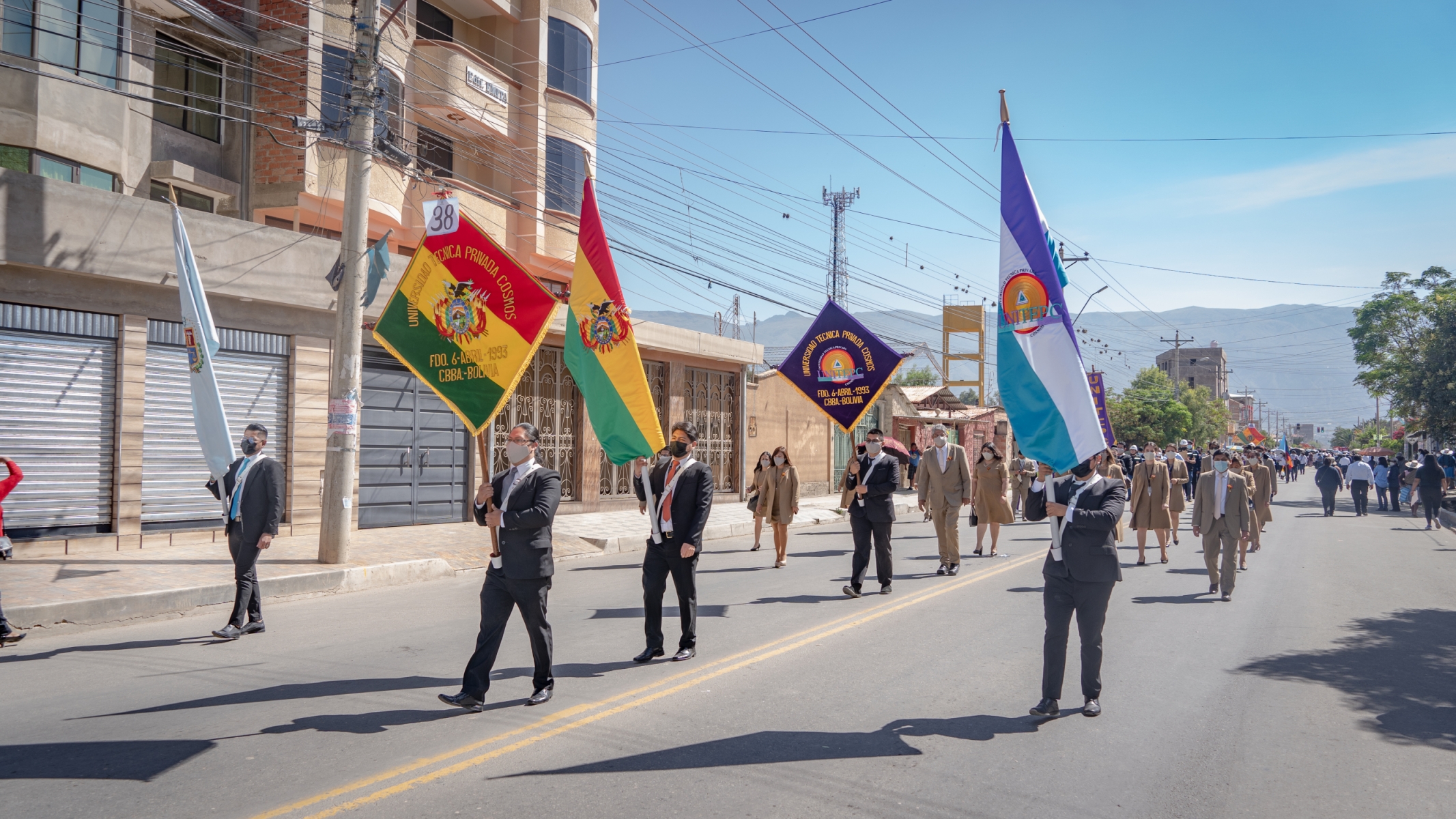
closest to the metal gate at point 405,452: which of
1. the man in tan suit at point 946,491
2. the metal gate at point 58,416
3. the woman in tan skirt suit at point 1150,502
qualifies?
the metal gate at point 58,416

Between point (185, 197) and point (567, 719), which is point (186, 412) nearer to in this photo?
point (185, 197)

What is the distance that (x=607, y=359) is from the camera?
7.55 meters

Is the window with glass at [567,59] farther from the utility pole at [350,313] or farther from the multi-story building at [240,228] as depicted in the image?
the utility pole at [350,313]

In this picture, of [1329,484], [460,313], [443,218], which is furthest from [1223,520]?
[1329,484]

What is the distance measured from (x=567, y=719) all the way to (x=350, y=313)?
808cm

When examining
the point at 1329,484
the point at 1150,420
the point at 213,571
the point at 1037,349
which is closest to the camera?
the point at 1037,349

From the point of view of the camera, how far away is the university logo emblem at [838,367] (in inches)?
543

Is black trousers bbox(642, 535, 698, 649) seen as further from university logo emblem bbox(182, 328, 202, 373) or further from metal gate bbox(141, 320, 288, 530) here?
metal gate bbox(141, 320, 288, 530)

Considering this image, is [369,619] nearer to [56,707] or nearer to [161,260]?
[56,707]

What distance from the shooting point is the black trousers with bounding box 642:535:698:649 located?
23.5 ft

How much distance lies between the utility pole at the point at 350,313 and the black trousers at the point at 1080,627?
894 centimetres

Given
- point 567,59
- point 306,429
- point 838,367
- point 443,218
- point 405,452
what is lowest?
point 405,452

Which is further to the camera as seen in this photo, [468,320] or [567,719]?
[468,320]

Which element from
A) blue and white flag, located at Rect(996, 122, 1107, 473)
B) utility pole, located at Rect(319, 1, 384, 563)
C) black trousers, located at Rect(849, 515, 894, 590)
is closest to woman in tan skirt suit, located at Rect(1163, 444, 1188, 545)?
black trousers, located at Rect(849, 515, 894, 590)
